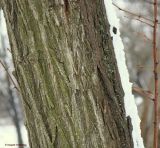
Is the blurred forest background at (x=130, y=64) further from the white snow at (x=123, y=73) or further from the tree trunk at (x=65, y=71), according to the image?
the tree trunk at (x=65, y=71)

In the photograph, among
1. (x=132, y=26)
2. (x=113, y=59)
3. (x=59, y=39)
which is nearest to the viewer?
(x=59, y=39)

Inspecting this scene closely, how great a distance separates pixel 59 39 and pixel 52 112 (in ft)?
0.91

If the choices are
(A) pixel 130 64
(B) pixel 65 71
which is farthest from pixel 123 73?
(A) pixel 130 64

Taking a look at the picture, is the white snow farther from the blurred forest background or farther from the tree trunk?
the blurred forest background

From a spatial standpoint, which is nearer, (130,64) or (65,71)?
(65,71)

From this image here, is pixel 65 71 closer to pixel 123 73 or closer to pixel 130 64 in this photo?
pixel 123 73

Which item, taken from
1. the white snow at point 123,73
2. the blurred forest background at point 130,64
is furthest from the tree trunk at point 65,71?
the blurred forest background at point 130,64

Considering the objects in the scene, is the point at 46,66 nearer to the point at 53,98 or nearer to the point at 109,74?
the point at 53,98

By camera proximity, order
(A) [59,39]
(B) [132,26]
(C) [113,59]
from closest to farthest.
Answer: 1. (A) [59,39]
2. (C) [113,59]
3. (B) [132,26]

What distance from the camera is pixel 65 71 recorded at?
1.53 m

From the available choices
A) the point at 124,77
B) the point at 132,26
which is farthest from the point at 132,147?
the point at 132,26

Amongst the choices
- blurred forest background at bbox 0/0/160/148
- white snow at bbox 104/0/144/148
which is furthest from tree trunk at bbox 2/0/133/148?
blurred forest background at bbox 0/0/160/148

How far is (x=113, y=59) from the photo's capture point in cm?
165

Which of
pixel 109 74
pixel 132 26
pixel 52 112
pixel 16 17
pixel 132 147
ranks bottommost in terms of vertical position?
pixel 132 147
